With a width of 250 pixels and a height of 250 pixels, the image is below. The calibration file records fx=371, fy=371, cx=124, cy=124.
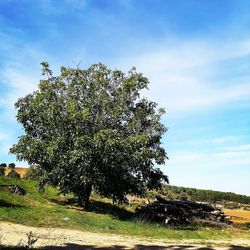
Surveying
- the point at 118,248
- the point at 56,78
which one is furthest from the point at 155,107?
the point at 118,248

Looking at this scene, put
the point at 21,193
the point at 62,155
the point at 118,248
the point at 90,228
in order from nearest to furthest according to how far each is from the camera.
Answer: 1. the point at 118,248
2. the point at 90,228
3. the point at 62,155
4. the point at 21,193

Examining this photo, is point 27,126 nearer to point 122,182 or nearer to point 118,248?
point 122,182

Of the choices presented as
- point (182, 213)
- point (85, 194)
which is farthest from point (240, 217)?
point (85, 194)

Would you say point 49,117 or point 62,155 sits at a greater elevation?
point 49,117

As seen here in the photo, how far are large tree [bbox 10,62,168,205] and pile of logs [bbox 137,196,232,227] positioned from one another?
9.16 ft

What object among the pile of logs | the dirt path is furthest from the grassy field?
the dirt path

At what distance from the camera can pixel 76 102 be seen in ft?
80.3

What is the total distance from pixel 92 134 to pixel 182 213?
10438 millimetres

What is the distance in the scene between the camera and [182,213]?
2903 centimetres

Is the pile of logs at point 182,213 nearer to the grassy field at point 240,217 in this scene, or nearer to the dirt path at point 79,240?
the grassy field at point 240,217

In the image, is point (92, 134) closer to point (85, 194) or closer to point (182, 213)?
point (85, 194)

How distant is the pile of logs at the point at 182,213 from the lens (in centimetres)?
2738

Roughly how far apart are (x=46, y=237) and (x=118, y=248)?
2850 mm

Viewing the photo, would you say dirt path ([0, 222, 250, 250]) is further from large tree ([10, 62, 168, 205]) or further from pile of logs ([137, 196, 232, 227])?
pile of logs ([137, 196, 232, 227])
